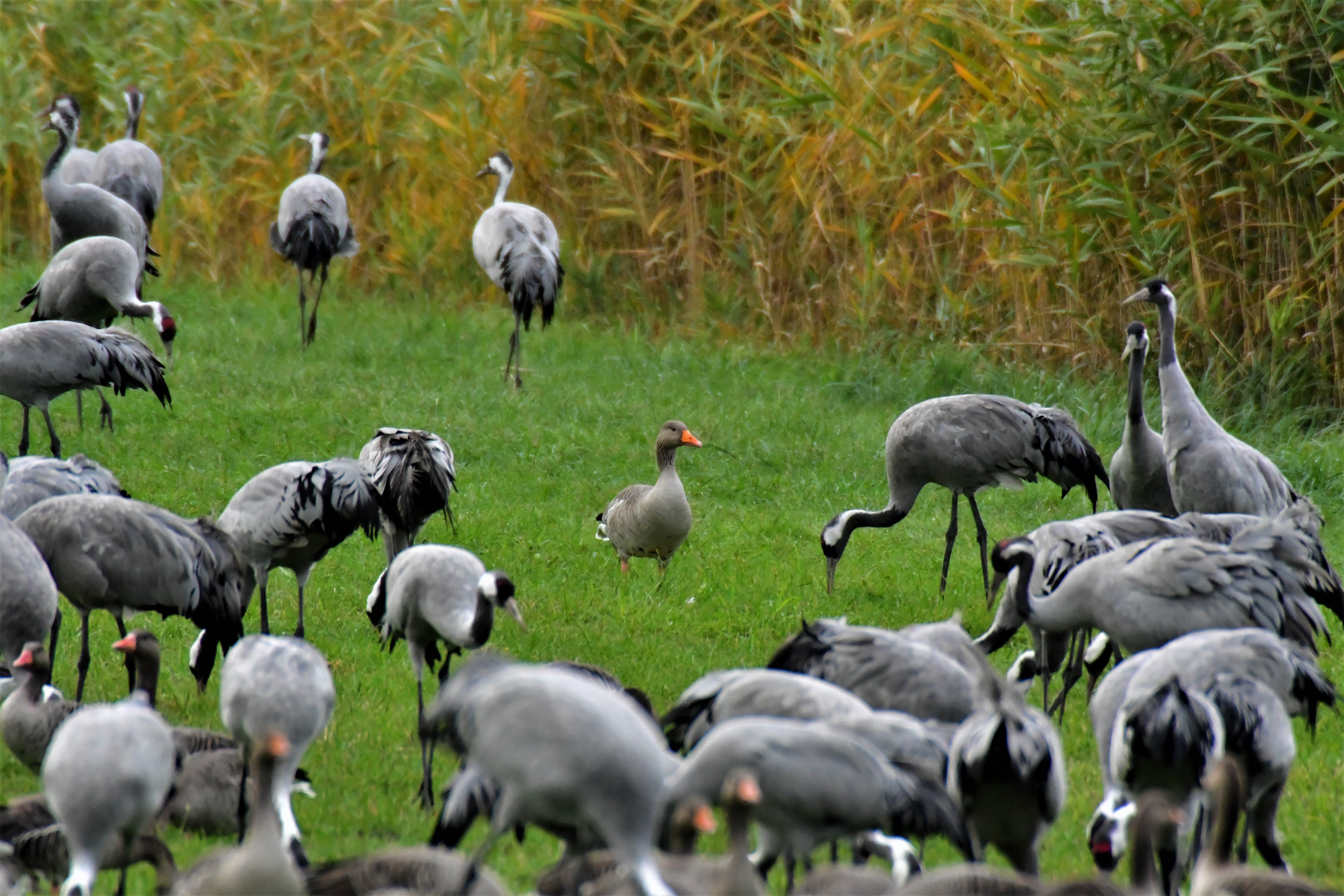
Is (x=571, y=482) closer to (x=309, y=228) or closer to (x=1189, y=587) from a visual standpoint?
(x=309, y=228)

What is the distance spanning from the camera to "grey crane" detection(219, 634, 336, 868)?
15.7 feet

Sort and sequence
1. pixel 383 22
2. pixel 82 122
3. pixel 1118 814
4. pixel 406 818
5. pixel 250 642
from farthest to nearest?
1. pixel 82 122
2. pixel 383 22
3. pixel 406 818
4. pixel 250 642
5. pixel 1118 814

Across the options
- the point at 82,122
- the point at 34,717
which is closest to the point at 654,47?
the point at 82,122

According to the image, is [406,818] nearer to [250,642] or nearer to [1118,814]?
[250,642]

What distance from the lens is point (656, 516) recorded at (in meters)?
Result: 8.27

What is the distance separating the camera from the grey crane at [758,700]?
4797 millimetres

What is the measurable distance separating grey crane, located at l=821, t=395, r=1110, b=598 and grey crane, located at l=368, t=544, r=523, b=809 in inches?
108

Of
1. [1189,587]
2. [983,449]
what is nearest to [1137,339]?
[983,449]

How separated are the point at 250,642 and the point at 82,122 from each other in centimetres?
1375

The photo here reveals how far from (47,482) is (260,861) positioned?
3.62m

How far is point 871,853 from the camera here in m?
4.86

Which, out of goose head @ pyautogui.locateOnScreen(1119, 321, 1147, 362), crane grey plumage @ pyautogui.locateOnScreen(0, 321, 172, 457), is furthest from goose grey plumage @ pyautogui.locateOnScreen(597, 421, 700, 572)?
crane grey plumage @ pyautogui.locateOnScreen(0, 321, 172, 457)

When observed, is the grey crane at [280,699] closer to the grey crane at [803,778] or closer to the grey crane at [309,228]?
the grey crane at [803,778]

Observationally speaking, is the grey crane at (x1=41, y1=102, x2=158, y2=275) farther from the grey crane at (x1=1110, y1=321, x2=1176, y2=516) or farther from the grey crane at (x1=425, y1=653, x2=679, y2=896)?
the grey crane at (x1=425, y1=653, x2=679, y2=896)
